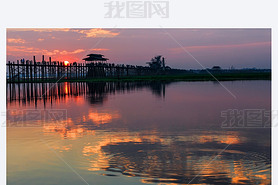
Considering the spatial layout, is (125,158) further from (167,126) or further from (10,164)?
(167,126)

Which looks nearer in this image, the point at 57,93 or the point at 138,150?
the point at 138,150

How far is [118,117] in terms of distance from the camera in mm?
13922

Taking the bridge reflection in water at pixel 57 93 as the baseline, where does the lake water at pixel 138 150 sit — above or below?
below

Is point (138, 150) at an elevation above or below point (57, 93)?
below

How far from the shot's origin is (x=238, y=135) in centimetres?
1009

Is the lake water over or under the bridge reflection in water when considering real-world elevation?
under

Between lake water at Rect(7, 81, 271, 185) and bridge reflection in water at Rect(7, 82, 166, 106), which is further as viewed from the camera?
bridge reflection in water at Rect(7, 82, 166, 106)

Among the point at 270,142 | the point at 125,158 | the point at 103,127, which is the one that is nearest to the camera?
the point at 125,158

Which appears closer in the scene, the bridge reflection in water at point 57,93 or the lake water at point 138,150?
the lake water at point 138,150

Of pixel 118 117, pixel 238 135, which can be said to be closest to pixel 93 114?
pixel 118 117

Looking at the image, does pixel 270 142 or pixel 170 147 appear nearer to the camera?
pixel 170 147

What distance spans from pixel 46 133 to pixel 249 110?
10489 mm

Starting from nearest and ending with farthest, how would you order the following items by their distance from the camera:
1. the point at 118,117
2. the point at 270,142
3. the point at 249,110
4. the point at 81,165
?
the point at 81,165
the point at 270,142
the point at 118,117
the point at 249,110

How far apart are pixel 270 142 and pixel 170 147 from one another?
2.92 metres
